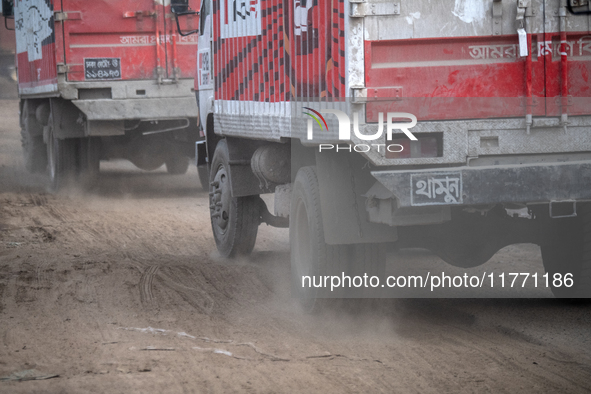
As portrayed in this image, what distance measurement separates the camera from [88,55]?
1291 centimetres

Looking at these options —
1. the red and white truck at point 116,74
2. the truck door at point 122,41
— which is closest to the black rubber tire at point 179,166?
the red and white truck at point 116,74

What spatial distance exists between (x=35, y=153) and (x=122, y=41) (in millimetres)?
4647

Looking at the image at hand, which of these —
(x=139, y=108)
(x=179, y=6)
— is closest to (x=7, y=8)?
(x=139, y=108)

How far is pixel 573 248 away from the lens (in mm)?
5871

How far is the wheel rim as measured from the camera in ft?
26.7

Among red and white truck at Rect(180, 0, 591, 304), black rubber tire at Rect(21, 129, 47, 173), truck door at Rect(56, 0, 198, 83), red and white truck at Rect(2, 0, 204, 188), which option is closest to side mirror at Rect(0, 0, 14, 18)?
black rubber tire at Rect(21, 129, 47, 173)

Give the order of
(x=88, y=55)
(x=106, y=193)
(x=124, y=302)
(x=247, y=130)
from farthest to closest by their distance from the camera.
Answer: (x=106, y=193), (x=88, y=55), (x=247, y=130), (x=124, y=302)

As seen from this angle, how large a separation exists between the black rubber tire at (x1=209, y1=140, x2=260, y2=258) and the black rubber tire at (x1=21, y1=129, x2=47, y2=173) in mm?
9202

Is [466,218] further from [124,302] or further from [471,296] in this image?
[124,302]

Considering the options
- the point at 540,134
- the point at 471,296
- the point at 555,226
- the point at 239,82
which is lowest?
the point at 471,296

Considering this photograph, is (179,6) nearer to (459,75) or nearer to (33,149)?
(459,75)

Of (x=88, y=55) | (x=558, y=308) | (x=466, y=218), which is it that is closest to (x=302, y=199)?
(x=466, y=218)

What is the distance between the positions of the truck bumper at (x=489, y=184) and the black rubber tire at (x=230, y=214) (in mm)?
3235

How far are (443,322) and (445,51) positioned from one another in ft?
5.72
